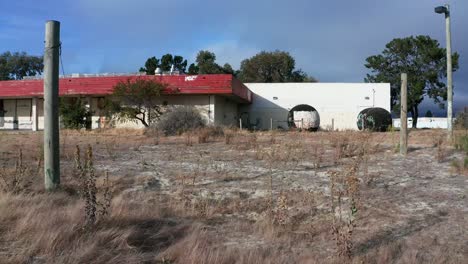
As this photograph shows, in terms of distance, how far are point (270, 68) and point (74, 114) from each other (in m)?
48.2

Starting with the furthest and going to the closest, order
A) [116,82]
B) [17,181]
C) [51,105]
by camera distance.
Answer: [116,82] < [51,105] < [17,181]

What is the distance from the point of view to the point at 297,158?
1364 centimetres

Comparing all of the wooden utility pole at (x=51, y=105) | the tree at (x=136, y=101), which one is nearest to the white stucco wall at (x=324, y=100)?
the tree at (x=136, y=101)

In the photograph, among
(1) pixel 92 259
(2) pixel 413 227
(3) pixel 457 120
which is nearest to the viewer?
(1) pixel 92 259

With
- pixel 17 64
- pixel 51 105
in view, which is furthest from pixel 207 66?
pixel 51 105

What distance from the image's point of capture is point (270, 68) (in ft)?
271

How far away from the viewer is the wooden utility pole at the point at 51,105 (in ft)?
27.0

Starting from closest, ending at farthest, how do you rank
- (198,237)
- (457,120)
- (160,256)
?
1. (160,256)
2. (198,237)
3. (457,120)

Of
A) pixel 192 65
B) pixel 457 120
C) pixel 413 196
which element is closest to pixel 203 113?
pixel 457 120

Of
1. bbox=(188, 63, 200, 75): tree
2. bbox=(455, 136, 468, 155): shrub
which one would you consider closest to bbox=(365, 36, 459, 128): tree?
bbox=(188, 63, 200, 75): tree

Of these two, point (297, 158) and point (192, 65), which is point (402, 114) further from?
point (192, 65)

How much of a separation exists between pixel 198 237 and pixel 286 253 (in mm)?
1110

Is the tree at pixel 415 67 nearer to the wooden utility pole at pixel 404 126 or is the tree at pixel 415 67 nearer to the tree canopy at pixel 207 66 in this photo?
the tree canopy at pixel 207 66

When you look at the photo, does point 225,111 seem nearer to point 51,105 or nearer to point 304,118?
point 304,118
